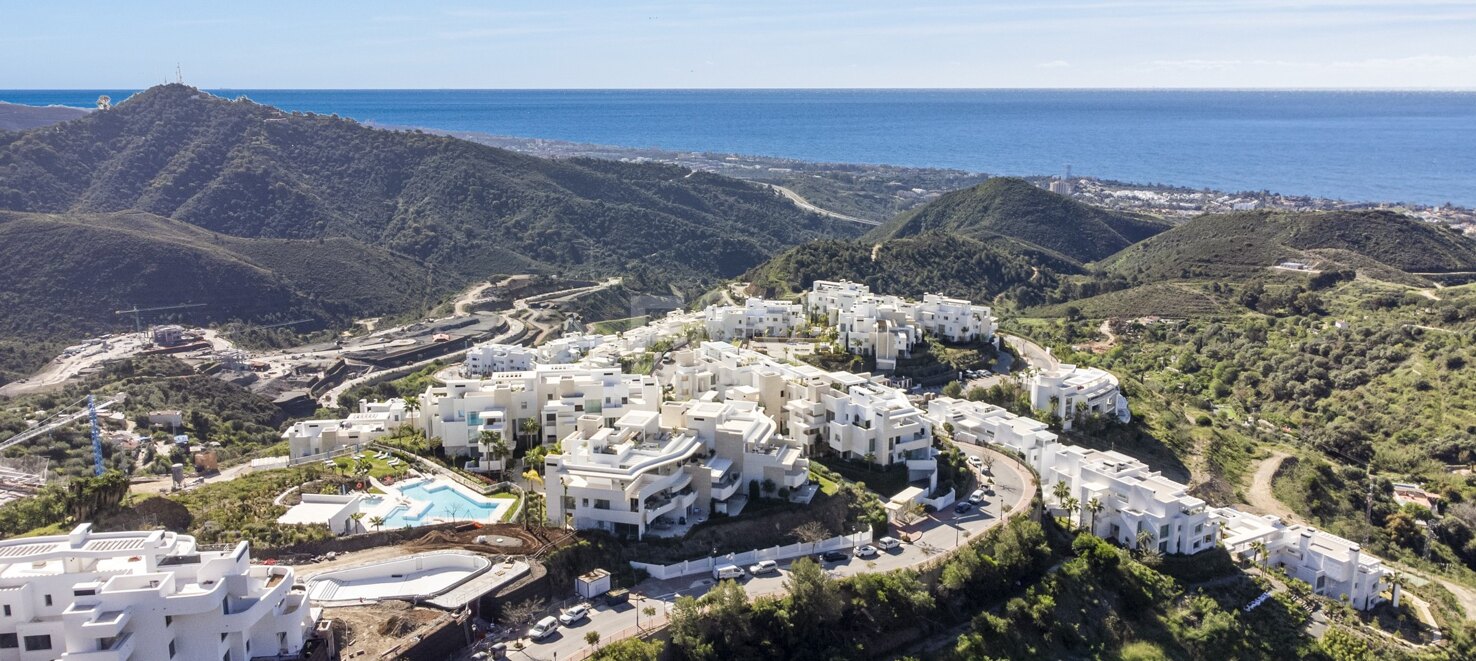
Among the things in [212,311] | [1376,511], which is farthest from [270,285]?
[1376,511]

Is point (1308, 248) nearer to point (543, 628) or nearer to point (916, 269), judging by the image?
point (916, 269)

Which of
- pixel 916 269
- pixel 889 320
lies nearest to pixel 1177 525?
pixel 889 320

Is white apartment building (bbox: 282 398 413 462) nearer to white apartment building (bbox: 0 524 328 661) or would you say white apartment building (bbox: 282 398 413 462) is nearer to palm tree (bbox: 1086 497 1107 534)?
white apartment building (bbox: 0 524 328 661)

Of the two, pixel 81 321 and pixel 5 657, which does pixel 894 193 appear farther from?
pixel 5 657

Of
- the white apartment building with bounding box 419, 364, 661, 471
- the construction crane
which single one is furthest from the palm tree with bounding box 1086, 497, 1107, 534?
the construction crane

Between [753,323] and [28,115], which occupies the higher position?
[28,115]

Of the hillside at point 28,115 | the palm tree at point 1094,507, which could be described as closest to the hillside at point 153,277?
the palm tree at point 1094,507
